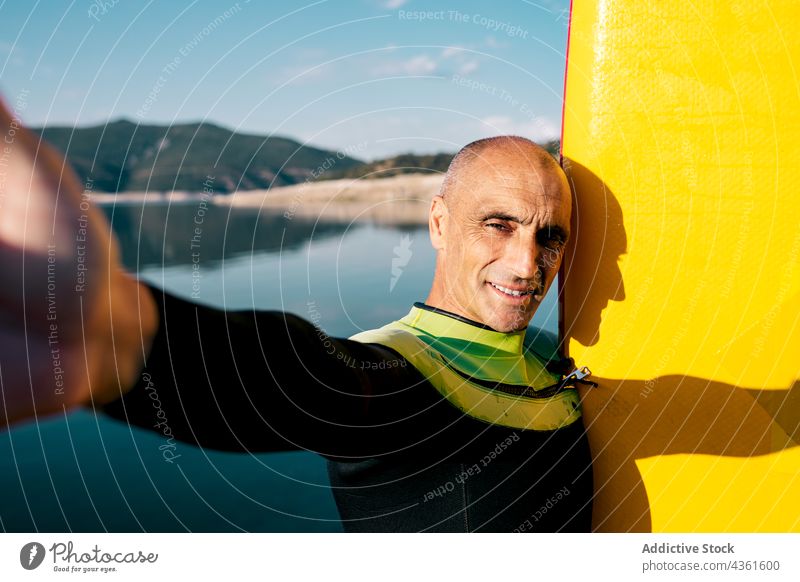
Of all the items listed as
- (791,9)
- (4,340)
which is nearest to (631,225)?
(791,9)

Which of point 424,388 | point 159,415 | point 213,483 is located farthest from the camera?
point 213,483

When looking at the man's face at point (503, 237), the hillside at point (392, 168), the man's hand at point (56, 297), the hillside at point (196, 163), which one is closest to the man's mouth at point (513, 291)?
the man's face at point (503, 237)

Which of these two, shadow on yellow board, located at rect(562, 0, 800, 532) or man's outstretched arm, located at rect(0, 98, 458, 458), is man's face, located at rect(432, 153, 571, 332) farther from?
man's outstretched arm, located at rect(0, 98, 458, 458)

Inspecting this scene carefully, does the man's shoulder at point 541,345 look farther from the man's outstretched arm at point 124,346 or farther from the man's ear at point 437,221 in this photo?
the man's outstretched arm at point 124,346

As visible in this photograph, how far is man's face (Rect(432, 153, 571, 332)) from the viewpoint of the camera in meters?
1.19

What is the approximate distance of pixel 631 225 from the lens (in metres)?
1.31

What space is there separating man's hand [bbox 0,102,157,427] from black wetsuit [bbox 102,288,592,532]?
0.09 feet

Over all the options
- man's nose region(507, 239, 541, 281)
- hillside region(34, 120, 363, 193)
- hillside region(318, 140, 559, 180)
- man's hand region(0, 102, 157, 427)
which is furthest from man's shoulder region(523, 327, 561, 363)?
man's hand region(0, 102, 157, 427)

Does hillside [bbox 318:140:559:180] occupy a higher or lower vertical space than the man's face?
higher

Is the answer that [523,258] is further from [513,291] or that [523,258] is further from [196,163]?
[196,163]

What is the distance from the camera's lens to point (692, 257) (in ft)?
4.30

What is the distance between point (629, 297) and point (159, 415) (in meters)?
0.94

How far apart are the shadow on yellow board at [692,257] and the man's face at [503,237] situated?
14cm

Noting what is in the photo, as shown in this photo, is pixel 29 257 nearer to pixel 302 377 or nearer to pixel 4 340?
pixel 4 340
